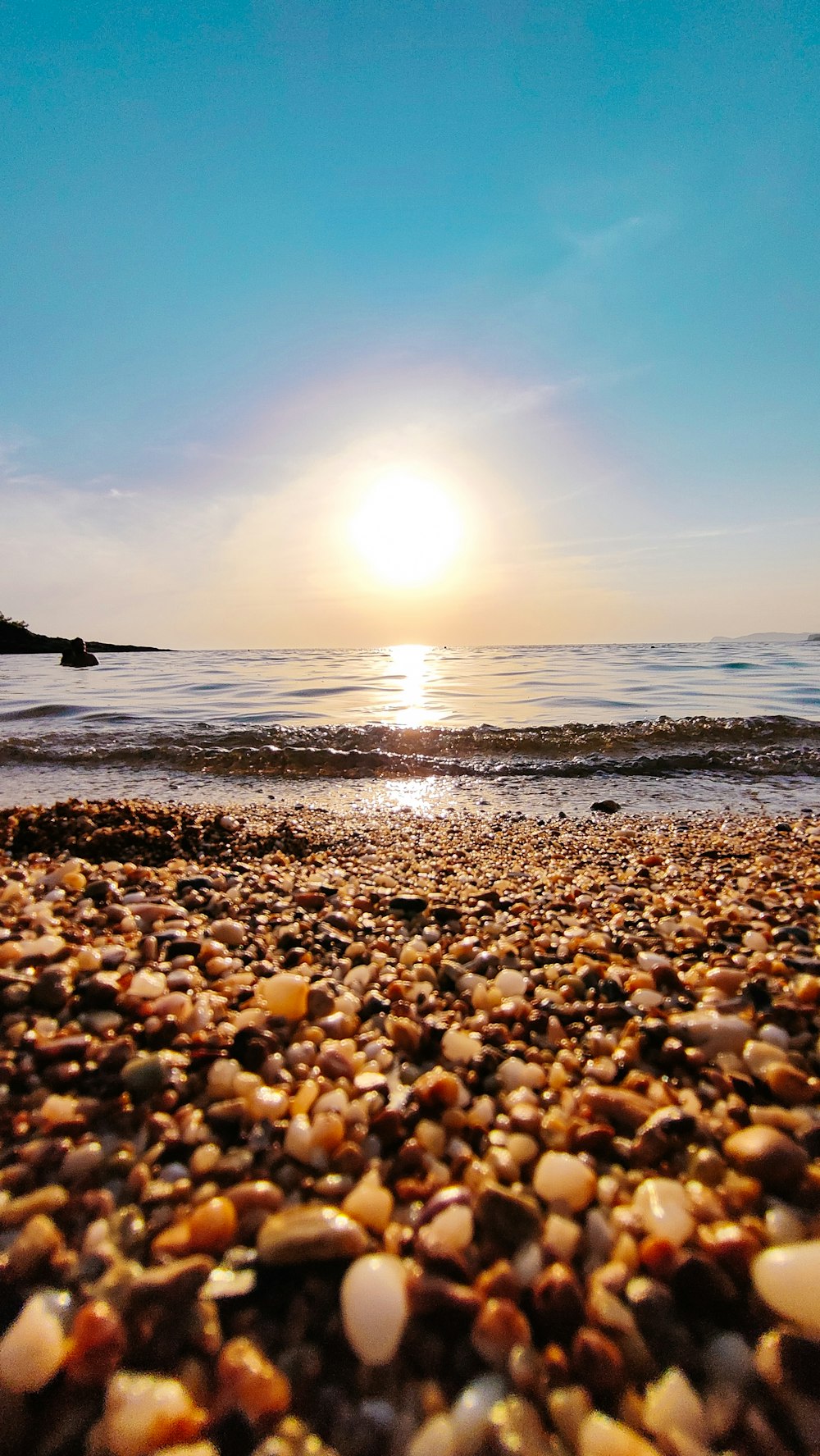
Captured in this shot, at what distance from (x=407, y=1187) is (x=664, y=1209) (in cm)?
51

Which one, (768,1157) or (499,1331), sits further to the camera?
(768,1157)

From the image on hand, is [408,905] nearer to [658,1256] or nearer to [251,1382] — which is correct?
[658,1256]

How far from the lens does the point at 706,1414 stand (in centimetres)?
98

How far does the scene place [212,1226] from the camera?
1.26 meters

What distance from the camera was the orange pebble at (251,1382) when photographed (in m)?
0.99

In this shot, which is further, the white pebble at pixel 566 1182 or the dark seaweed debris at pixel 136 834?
the dark seaweed debris at pixel 136 834

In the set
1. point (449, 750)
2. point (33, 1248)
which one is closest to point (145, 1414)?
point (33, 1248)

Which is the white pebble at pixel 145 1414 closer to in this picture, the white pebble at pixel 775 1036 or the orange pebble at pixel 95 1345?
the orange pebble at pixel 95 1345

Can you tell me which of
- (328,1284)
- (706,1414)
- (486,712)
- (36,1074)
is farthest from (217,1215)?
(486,712)

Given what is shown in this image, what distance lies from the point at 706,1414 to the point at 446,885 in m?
2.55

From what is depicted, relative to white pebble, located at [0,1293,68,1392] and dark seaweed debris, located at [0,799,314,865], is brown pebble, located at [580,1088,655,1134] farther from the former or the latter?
dark seaweed debris, located at [0,799,314,865]

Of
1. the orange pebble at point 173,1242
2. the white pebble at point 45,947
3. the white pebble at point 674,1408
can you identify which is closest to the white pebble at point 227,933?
the white pebble at point 45,947

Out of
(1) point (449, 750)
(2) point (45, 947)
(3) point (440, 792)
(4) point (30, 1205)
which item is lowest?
(3) point (440, 792)

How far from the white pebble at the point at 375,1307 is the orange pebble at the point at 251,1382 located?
0.41 ft
